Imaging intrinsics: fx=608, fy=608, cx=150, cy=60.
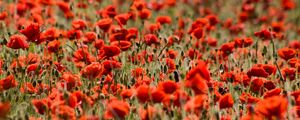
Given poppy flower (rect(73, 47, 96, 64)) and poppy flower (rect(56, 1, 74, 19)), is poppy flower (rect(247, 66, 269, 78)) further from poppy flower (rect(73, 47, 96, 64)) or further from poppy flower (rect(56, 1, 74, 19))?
poppy flower (rect(56, 1, 74, 19))

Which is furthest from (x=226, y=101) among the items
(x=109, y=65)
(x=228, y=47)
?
(x=228, y=47)

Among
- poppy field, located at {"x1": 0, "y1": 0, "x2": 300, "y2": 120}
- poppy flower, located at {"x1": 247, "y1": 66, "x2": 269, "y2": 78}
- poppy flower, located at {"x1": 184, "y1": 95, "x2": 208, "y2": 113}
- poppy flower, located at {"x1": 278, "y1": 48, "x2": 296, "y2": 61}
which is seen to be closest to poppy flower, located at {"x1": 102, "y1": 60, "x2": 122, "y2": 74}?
poppy field, located at {"x1": 0, "y1": 0, "x2": 300, "y2": 120}

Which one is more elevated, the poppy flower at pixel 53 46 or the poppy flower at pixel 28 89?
the poppy flower at pixel 53 46

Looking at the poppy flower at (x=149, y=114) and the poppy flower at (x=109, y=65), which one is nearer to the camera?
the poppy flower at (x=149, y=114)

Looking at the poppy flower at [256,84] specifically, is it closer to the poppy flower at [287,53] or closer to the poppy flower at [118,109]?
the poppy flower at [287,53]

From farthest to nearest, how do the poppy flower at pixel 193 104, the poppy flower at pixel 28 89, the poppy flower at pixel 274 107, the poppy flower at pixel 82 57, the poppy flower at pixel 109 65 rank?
the poppy flower at pixel 82 57 < the poppy flower at pixel 109 65 < the poppy flower at pixel 28 89 < the poppy flower at pixel 193 104 < the poppy flower at pixel 274 107

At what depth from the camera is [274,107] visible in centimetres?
247

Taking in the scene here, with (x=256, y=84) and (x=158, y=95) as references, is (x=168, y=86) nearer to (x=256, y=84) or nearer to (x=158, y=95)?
(x=158, y=95)

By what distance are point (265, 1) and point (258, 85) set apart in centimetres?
514

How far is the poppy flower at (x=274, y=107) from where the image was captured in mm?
2445

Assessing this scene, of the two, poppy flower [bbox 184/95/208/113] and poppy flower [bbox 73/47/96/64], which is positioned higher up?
poppy flower [bbox 73/47/96/64]

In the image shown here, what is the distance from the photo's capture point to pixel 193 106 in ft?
8.45

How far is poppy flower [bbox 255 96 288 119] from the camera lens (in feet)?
8.02

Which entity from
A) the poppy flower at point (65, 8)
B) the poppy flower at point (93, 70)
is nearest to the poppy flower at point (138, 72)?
the poppy flower at point (93, 70)
